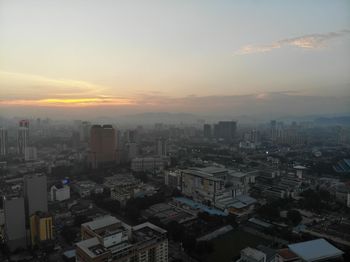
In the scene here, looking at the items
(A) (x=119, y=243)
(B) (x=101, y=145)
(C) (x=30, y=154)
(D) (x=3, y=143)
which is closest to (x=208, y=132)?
(B) (x=101, y=145)

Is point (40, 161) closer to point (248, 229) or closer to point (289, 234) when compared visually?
point (248, 229)

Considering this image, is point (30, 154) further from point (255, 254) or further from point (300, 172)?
point (300, 172)

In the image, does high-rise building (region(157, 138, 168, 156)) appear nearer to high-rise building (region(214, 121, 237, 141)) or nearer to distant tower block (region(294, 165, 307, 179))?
distant tower block (region(294, 165, 307, 179))

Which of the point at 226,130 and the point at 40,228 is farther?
the point at 226,130

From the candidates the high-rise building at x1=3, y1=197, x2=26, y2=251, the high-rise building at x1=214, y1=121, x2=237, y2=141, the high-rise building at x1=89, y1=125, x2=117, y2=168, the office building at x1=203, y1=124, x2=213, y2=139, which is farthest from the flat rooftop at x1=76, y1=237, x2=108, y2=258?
the office building at x1=203, y1=124, x2=213, y2=139

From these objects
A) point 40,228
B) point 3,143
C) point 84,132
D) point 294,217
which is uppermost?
point 3,143

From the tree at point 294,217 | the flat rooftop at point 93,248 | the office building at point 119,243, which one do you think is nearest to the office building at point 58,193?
the office building at point 119,243
